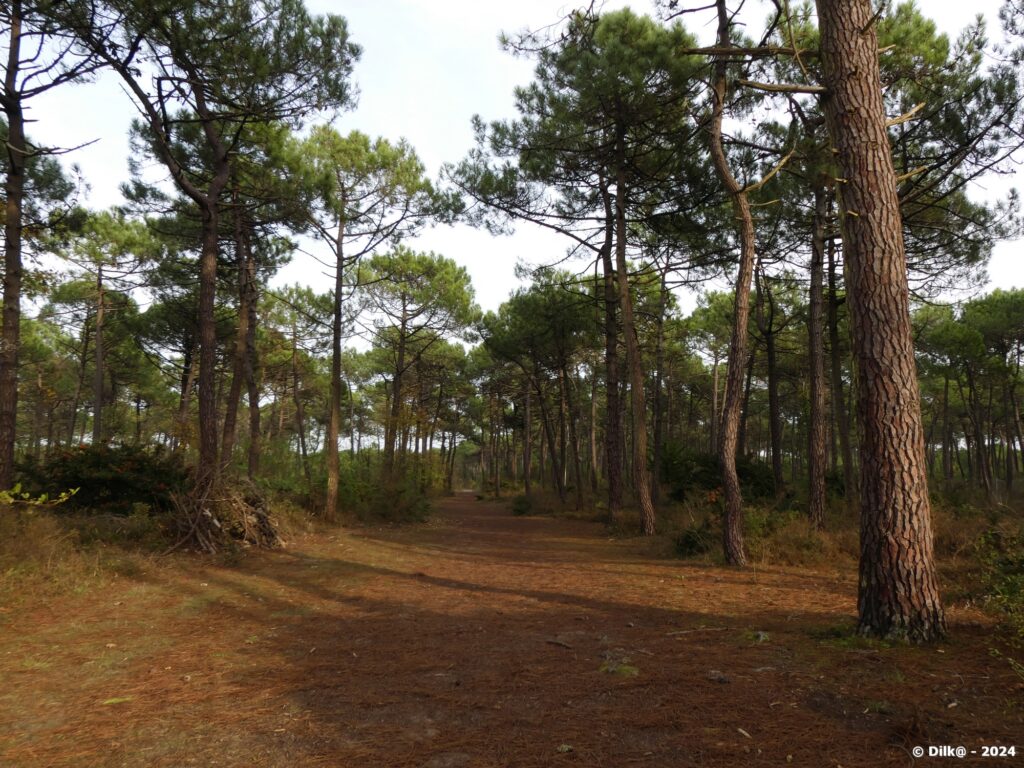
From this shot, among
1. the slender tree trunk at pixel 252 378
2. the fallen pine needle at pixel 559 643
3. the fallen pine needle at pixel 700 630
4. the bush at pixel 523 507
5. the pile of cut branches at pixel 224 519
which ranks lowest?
the bush at pixel 523 507

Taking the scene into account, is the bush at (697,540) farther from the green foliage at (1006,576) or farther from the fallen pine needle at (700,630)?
the fallen pine needle at (700,630)

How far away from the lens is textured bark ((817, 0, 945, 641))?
4082 mm

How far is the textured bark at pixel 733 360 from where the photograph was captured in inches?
308

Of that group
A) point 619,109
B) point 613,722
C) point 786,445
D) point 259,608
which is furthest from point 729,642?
point 786,445

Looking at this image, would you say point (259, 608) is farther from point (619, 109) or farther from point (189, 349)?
point (189, 349)

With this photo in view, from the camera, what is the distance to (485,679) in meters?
3.82

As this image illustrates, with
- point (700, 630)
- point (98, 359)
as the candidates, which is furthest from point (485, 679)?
point (98, 359)

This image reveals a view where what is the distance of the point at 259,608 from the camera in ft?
19.8

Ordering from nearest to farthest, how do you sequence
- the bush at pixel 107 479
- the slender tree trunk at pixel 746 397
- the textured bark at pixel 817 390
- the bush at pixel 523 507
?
the bush at pixel 107 479 < the textured bark at pixel 817 390 < the slender tree trunk at pixel 746 397 < the bush at pixel 523 507

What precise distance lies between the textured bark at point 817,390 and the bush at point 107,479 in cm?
1094

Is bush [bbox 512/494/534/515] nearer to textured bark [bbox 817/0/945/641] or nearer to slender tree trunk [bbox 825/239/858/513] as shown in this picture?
slender tree trunk [bbox 825/239/858/513]

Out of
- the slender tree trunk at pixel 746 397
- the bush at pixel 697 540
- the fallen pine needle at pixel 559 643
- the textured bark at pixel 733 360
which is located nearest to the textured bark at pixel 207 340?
the fallen pine needle at pixel 559 643

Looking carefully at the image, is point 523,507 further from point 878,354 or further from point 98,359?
point 878,354

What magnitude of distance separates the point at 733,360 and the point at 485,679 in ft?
18.9
